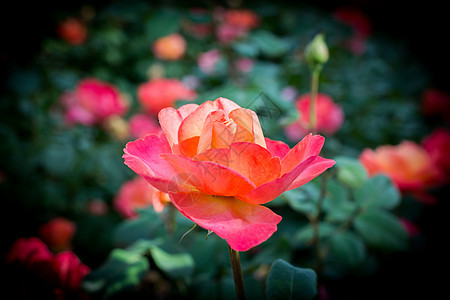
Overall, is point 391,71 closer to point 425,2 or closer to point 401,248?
point 425,2

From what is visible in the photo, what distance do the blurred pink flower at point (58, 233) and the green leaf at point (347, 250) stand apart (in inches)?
38.5

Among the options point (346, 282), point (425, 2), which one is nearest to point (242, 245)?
point (346, 282)

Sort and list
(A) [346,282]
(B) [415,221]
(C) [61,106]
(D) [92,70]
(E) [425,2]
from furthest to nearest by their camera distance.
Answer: (D) [92,70]
(E) [425,2]
(C) [61,106]
(B) [415,221]
(A) [346,282]

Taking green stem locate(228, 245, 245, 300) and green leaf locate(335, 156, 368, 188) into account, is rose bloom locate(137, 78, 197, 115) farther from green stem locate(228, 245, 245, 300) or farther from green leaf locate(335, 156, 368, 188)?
green stem locate(228, 245, 245, 300)

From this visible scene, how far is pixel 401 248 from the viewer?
50cm

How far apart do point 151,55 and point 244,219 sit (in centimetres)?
199

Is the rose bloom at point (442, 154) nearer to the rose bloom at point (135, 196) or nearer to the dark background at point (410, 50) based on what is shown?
the dark background at point (410, 50)

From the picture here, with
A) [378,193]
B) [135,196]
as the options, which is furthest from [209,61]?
[378,193]

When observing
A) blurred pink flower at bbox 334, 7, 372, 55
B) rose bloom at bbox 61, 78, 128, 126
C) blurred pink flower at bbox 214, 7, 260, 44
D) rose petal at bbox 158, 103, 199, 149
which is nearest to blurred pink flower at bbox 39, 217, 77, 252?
rose bloom at bbox 61, 78, 128, 126

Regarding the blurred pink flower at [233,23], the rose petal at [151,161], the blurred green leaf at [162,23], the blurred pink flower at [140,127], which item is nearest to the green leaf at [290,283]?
the rose petal at [151,161]

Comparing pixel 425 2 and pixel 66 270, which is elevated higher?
pixel 425 2

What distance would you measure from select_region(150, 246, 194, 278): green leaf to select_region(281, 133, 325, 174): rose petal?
0.25 metres

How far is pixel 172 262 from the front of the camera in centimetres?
45

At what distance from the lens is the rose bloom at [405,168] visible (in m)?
0.66
